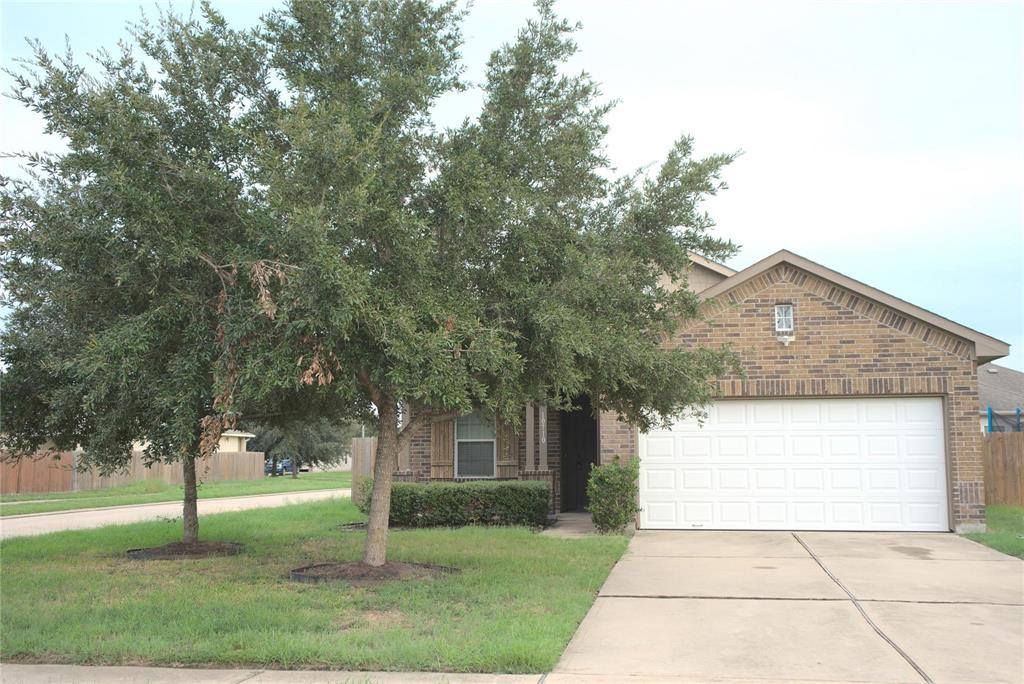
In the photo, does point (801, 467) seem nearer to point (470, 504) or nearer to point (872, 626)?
point (470, 504)

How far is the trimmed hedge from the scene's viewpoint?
16.3m

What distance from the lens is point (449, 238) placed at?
977 cm

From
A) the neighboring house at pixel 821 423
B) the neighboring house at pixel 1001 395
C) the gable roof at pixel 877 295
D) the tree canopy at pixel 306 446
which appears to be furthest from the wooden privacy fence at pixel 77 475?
the neighboring house at pixel 1001 395

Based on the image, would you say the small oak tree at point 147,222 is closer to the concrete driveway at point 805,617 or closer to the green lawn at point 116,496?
the concrete driveway at point 805,617

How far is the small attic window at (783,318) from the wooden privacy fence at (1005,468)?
8.34 metres

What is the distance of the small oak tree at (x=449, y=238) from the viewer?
7.95 metres

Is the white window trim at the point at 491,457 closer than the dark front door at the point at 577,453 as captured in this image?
Yes

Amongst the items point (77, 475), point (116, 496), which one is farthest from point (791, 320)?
point (77, 475)

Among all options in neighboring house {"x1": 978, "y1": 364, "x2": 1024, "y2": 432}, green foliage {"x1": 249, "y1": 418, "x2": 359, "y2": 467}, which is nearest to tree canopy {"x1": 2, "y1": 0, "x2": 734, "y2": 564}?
neighboring house {"x1": 978, "y1": 364, "x2": 1024, "y2": 432}

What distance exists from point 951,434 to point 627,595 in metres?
8.17

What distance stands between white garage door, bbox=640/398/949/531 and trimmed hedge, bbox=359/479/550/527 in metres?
2.03

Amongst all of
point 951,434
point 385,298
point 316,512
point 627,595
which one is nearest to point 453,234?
point 385,298

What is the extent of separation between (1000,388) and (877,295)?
21.3 m

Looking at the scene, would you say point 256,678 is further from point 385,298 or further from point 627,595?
point 627,595
